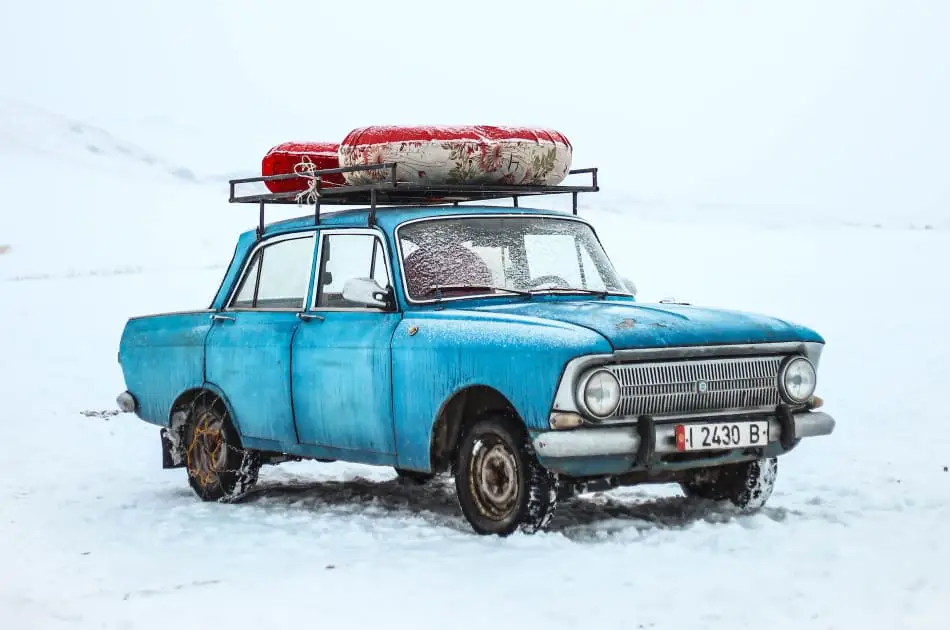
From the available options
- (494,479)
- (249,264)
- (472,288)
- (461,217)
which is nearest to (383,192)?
(461,217)

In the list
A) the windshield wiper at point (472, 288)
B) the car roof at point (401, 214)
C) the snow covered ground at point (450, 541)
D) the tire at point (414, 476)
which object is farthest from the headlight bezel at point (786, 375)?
the tire at point (414, 476)

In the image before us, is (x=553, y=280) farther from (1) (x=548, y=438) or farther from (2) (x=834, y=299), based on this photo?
(2) (x=834, y=299)

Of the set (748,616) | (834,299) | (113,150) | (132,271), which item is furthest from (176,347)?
(113,150)

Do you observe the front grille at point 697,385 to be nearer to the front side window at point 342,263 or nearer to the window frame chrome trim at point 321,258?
the window frame chrome trim at point 321,258

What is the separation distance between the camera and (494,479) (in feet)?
24.1

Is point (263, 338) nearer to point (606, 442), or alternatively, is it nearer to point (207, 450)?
point (207, 450)

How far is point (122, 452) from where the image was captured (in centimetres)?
1227

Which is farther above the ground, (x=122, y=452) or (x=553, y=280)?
(x=553, y=280)

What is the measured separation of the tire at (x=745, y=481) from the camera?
7.98 meters

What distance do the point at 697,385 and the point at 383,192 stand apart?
283 centimetres

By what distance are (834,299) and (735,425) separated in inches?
638

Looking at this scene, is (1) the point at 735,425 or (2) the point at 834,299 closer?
(1) the point at 735,425

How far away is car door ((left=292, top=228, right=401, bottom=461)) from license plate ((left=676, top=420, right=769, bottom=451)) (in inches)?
68.6

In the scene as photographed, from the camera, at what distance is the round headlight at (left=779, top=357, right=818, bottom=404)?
751cm
